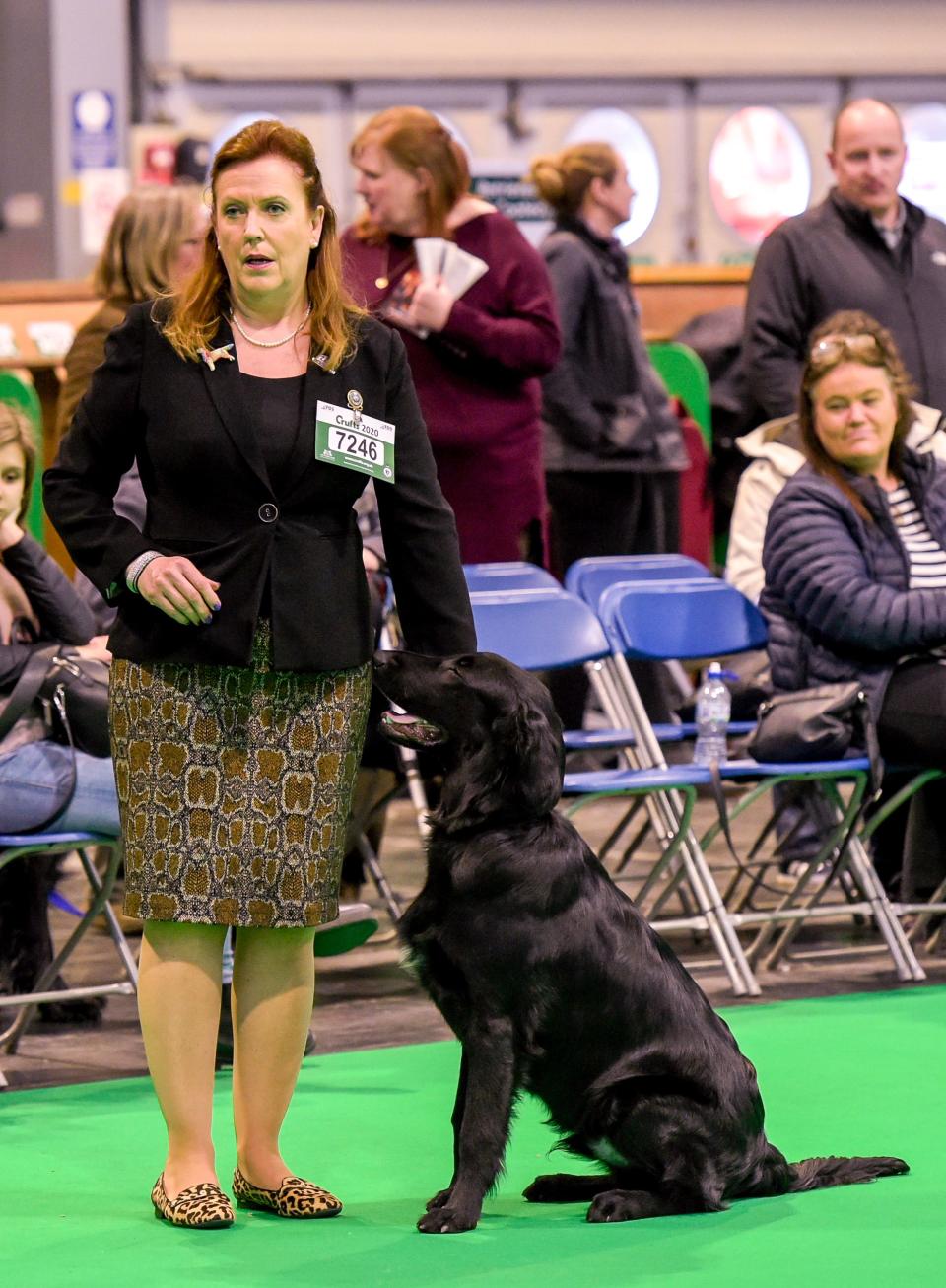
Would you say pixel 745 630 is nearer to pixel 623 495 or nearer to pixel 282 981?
pixel 623 495

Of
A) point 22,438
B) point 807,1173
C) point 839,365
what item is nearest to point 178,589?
point 807,1173

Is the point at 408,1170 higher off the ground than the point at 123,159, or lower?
lower

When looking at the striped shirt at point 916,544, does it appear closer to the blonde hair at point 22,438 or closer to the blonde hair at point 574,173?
the blonde hair at point 574,173

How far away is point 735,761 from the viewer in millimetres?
5207

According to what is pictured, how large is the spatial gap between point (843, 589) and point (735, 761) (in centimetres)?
50

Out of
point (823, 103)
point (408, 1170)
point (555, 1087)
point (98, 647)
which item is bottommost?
point (408, 1170)

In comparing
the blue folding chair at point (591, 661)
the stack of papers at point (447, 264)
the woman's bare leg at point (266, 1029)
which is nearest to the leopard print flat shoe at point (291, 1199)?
the woman's bare leg at point (266, 1029)

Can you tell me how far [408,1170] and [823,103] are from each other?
13.1 meters

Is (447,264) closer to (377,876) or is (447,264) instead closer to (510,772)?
(377,876)

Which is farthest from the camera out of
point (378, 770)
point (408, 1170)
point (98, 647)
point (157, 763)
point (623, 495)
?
point (623, 495)

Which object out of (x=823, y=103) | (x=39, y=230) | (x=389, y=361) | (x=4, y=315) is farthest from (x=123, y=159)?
(x=389, y=361)

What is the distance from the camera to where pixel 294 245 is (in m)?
3.11

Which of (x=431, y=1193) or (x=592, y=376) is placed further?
(x=592, y=376)

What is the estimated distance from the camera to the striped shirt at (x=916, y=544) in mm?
Result: 5270
